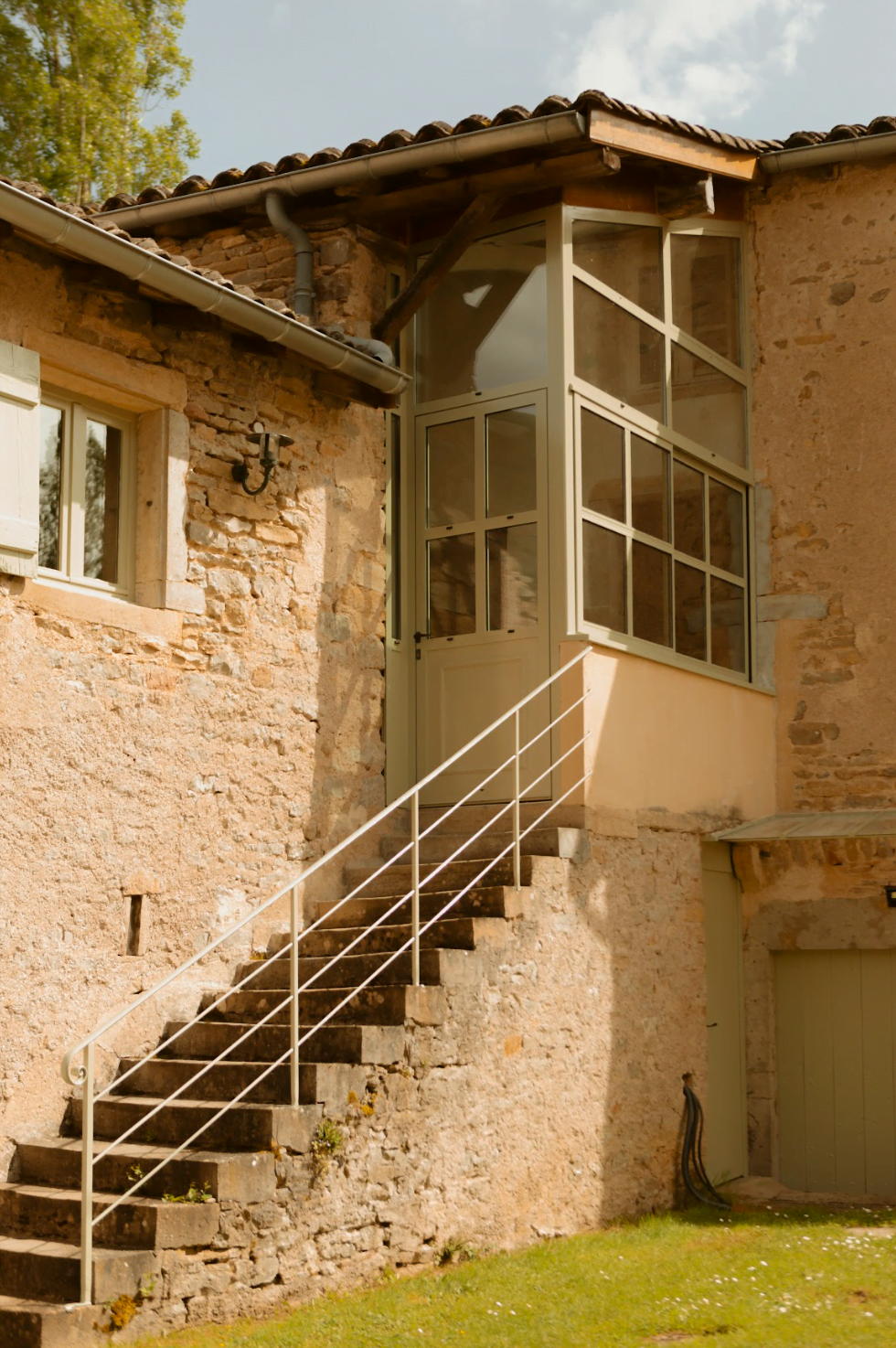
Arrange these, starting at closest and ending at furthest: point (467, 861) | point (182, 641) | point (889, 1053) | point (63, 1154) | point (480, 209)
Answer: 1. point (63, 1154)
2. point (182, 641)
3. point (467, 861)
4. point (480, 209)
5. point (889, 1053)

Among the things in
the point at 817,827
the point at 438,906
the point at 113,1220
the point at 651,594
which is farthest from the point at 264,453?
the point at 817,827

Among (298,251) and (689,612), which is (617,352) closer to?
(689,612)

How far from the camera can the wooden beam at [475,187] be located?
841cm

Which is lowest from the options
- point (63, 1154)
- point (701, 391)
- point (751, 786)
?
point (63, 1154)

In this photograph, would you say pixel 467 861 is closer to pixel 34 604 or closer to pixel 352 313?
pixel 34 604

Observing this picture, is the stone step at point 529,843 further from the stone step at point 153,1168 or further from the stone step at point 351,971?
the stone step at point 153,1168

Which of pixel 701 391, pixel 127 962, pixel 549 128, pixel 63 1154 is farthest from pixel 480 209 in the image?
pixel 63 1154

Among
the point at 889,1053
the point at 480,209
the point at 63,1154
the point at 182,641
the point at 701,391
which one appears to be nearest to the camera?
the point at 63,1154

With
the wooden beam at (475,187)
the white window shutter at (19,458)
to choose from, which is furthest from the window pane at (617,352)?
the white window shutter at (19,458)

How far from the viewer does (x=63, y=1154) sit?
6242 millimetres

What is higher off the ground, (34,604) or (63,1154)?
(34,604)

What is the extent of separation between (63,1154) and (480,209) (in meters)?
5.29

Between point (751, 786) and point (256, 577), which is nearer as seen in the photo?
point (256, 577)

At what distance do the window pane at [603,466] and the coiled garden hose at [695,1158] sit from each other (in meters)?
3.32
